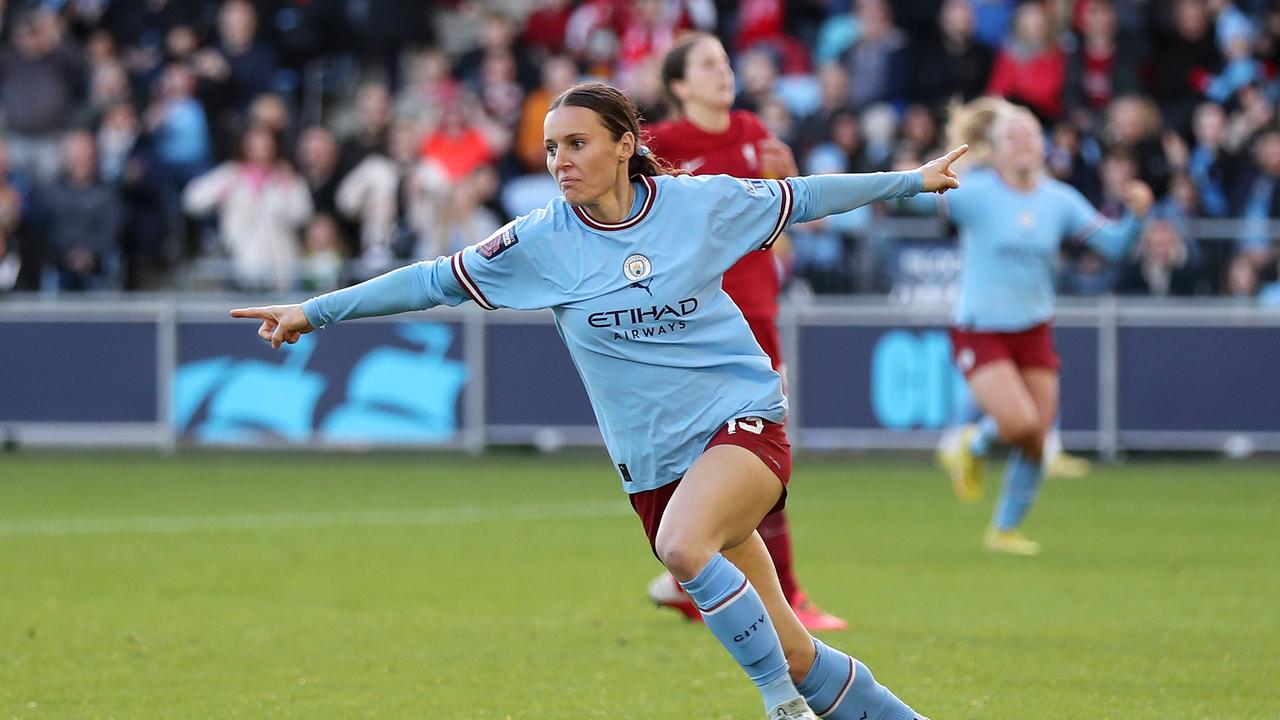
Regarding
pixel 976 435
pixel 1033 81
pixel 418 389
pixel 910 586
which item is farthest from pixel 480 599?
pixel 1033 81

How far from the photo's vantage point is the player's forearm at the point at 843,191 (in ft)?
20.2

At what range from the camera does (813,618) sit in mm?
8938

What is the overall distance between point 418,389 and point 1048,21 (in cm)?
703

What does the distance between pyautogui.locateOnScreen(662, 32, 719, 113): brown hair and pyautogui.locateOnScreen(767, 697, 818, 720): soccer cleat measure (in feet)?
13.4

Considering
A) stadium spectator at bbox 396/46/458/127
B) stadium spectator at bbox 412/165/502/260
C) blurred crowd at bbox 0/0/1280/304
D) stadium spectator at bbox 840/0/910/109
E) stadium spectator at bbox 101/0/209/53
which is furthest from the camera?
stadium spectator at bbox 101/0/209/53

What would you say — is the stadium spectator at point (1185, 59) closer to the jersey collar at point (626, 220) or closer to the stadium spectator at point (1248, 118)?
the stadium spectator at point (1248, 118)

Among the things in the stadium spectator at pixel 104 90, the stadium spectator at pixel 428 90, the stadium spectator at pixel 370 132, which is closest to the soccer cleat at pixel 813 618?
the stadium spectator at pixel 370 132

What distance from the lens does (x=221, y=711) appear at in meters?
7.00

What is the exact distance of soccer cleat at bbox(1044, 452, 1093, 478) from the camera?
1677 centimetres

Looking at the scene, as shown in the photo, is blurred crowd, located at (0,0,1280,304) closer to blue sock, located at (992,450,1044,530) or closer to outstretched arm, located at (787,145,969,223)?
blue sock, located at (992,450,1044,530)

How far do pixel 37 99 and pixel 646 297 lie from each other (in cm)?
1821

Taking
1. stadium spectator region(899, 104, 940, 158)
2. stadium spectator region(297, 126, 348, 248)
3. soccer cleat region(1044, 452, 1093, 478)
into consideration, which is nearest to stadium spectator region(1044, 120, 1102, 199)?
stadium spectator region(899, 104, 940, 158)

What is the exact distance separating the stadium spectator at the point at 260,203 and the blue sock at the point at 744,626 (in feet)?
50.0

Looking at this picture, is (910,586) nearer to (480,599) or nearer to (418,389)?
(480,599)
